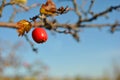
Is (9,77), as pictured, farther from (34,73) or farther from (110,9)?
(110,9)

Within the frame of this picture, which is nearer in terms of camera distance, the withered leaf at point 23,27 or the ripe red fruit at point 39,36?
the withered leaf at point 23,27

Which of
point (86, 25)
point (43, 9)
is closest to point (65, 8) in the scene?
point (43, 9)

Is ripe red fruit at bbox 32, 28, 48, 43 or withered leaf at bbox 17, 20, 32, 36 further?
ripe red fruit at bbox 32, 28, 48, 43

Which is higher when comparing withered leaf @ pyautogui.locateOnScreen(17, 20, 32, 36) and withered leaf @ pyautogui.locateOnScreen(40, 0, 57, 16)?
withered leaf @ pyautogui.locateOnScreen(40, 0, 57, 16)

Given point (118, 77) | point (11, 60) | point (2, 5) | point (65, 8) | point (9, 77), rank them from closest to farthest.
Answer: point (65, 8), point (2, 5), point (11, 60), point (9, 77), point (118, 77)

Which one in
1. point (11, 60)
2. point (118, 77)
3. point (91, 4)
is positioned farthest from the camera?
point (118, 77)

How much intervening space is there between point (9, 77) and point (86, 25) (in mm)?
9241

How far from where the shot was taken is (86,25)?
301 cm

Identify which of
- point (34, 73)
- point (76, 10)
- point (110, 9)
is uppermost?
point (34, 73)

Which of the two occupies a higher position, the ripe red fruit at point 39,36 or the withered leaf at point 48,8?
the withered leaf at point 48,8

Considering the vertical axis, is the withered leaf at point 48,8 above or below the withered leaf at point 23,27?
above

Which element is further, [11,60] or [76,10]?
[11,60]

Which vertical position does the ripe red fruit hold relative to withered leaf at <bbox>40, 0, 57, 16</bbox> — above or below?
below

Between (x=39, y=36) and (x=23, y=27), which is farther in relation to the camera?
(x=39, y=36)
